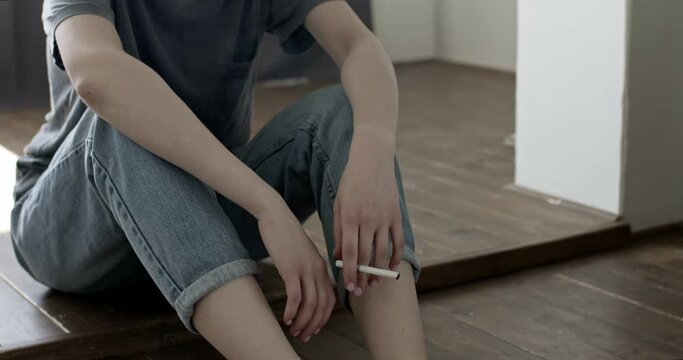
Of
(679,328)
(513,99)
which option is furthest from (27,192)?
(513,99)

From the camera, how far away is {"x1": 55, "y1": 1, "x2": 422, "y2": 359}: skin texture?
4.64 feet

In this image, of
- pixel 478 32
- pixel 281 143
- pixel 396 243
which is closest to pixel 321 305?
pixel 396 243

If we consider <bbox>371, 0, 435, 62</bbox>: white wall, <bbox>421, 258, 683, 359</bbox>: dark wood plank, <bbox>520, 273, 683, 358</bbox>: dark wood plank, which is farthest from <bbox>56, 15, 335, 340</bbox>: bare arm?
<bbox>371, 0, 435, 62</bbox>: white wall

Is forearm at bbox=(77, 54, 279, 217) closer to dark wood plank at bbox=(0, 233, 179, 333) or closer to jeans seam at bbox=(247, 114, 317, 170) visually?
jeans seam at bbox=(247, 114, 317, 170)

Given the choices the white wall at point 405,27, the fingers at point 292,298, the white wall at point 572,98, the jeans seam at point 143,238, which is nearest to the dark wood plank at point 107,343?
the jeans seam at point 143,238

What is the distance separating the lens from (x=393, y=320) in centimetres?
148

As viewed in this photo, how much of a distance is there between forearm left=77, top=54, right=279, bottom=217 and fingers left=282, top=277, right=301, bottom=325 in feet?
0.37

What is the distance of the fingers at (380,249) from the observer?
1.47m

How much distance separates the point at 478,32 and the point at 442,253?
2.97 m

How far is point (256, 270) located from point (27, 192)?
58cm

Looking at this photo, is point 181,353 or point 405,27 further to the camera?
point 405,27

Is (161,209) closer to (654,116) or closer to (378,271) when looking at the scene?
(378,271)

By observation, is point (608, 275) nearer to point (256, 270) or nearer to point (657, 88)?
point (657, 88)

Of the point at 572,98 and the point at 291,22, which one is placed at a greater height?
the point at 291,22
